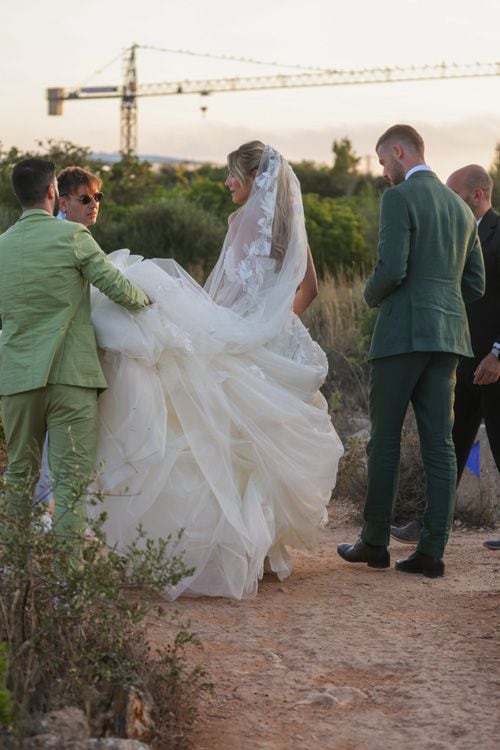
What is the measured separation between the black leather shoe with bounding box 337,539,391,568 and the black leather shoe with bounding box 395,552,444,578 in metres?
0.09

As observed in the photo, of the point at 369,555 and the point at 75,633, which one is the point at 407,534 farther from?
the point at 75,633

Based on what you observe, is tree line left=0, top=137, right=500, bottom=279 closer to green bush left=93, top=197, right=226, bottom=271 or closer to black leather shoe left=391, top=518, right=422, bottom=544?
green bush left=93, top=197, right=226, bottom=271

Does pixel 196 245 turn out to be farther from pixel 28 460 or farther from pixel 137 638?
pixel 137 638

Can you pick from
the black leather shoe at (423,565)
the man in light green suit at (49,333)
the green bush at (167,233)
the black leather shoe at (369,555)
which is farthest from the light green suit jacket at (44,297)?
the green bush at (167,233)

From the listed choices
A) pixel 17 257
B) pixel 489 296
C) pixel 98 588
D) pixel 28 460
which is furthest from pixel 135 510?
pixel 489 296

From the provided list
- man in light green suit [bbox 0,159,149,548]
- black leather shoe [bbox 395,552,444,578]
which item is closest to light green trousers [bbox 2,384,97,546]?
man in light green suit [bbox 0,159,149,548]

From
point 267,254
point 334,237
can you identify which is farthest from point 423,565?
point 334,237

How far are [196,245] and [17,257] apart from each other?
14264mm

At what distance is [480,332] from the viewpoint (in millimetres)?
6836

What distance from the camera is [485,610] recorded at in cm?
545

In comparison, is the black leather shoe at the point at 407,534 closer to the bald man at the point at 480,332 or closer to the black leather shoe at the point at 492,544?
the bald man at the point at 480,332

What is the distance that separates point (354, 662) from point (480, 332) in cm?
279

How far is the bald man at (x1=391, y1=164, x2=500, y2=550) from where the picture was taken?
6.82 meters

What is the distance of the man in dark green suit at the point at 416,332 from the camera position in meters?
5.95
